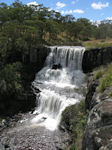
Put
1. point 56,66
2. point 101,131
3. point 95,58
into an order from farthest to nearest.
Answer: point 56,66, point 95,58, point 101,131

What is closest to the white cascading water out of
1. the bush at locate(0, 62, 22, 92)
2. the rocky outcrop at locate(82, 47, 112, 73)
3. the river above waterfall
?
the river above waterfall

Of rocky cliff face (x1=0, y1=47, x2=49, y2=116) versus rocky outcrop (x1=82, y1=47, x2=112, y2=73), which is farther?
rocky outcrop (x1=82, y1=47, x2=112, y2=73)

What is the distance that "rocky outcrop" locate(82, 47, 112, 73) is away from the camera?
16.5 metres

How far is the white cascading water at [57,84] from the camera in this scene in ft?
37.0

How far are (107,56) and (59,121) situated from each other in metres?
9.99

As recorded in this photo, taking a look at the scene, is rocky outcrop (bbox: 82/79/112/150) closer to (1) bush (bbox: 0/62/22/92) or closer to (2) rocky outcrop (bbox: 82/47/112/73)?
(1) bush (bbox: 0/62/22/92)

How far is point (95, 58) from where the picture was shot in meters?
17.3

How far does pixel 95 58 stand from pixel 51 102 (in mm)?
8432

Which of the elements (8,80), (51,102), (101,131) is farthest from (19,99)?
(101,131)

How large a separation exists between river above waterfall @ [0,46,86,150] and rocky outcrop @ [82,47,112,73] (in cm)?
66

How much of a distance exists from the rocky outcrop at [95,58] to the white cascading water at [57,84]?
650mm

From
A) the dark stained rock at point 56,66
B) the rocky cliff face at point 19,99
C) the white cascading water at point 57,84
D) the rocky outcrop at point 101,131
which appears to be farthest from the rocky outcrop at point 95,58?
the rocky outcrop at point 101,131

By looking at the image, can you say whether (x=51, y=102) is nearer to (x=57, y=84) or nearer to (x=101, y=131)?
(x=57, y=84)

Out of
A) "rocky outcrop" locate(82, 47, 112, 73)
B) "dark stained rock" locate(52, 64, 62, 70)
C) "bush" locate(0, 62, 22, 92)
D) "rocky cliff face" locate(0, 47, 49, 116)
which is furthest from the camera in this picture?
"dark stained rock" locate(52, 64, 62, 70)
